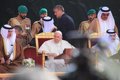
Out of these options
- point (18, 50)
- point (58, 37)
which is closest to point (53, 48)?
point (58, 37)

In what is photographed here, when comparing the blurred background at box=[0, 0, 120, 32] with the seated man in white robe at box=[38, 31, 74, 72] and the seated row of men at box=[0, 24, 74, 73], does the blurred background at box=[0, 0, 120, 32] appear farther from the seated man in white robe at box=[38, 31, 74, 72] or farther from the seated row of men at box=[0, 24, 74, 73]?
the seated man in white robe at box=[38, 31, 74, 72]

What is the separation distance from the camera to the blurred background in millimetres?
9656

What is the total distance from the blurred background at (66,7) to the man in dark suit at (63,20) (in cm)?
39

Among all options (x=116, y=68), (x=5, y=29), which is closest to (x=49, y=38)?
(x=5, y=29)

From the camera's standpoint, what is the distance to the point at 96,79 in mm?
794

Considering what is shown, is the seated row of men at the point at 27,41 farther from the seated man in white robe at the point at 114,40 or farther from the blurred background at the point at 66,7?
the blurred background at the point at 66,7

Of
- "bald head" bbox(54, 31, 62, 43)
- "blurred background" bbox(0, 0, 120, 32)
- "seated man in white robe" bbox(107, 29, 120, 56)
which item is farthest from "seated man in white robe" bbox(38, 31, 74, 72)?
"blurred background" bbox(0, 0, 120, 32)

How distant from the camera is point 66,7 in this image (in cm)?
980

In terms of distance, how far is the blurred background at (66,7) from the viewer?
9.66m

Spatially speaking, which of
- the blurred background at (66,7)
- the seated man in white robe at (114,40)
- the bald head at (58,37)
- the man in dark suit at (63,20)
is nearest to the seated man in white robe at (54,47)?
the bald head at (58,37)

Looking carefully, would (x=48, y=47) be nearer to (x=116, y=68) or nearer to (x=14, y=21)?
(x=14, y=21)

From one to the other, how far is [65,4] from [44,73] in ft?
A: 29.7

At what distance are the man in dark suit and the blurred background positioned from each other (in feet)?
1.29

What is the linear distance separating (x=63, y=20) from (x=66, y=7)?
0.97 metres
